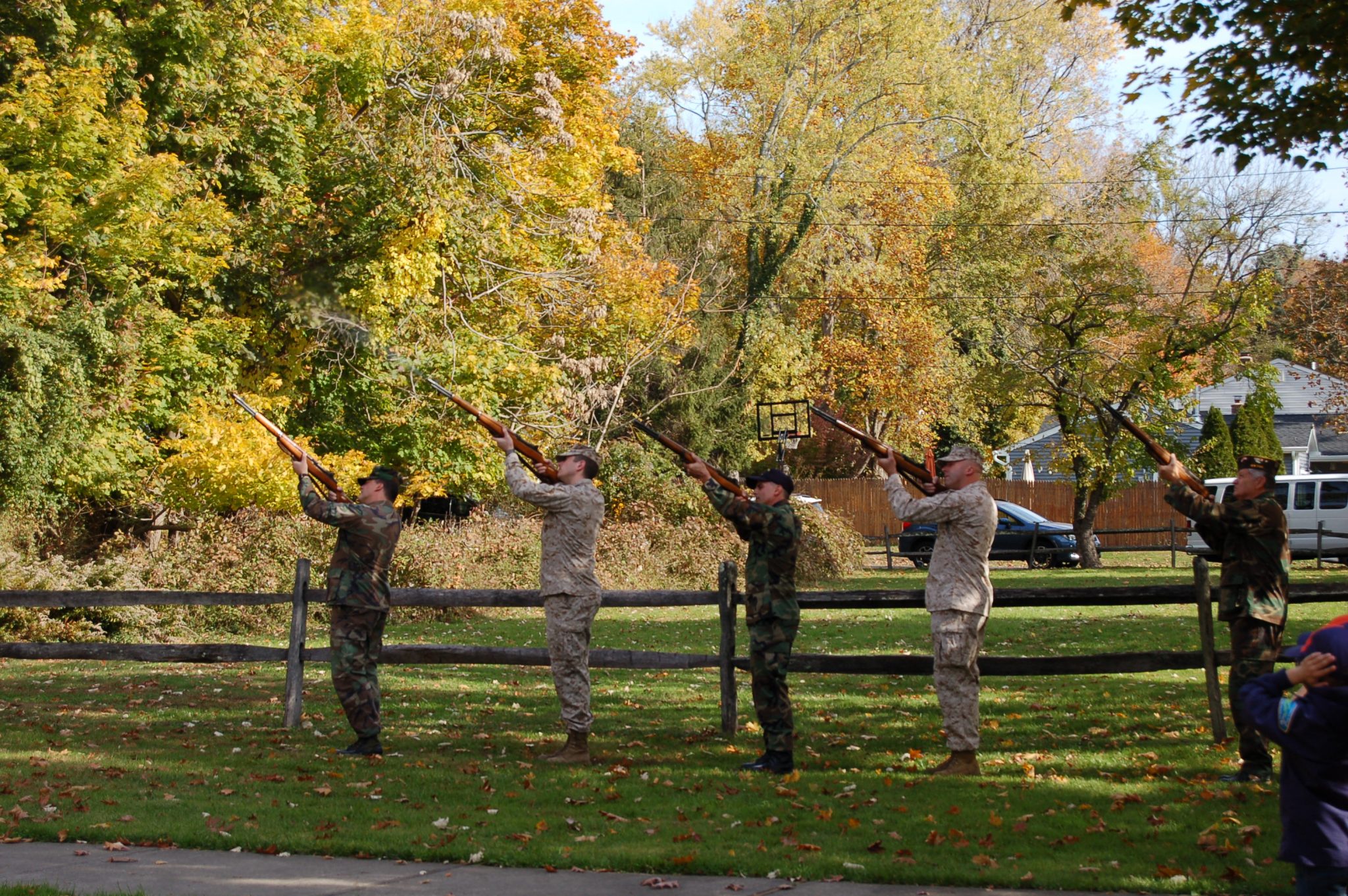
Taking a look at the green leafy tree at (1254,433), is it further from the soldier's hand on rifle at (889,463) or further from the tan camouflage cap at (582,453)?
the tan camouflage cap at (582,453)

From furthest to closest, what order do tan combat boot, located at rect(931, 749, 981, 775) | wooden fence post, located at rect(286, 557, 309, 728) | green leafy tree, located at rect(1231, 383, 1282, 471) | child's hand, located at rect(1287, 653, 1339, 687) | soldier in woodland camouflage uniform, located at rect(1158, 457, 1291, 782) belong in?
green leafy tree, located at rect(1231, 383, 1282, 471) < wooden fence post, located at rect(286, 557, 309, 728) < tan combat boot, located at rect(931, 749, 981, 775) < soldier in woodland camouflage uniform, located at rect(1158, 457, 1291, 782) < child's hand, located at rect(1287, 653, 1339, 687)

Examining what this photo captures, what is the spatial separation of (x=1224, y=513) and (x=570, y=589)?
14.4ft

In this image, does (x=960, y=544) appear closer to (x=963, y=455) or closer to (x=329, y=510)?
(x=963, y=455)

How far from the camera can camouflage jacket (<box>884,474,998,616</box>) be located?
319 inches

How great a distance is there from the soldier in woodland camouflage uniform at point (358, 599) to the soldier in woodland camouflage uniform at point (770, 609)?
261 centimetres

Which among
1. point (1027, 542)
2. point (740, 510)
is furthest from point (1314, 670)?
point (1027, 542)

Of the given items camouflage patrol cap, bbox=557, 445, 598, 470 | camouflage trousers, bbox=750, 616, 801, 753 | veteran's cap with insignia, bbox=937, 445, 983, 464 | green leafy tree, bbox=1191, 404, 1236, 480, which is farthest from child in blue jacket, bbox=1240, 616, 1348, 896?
green leafy tree, bbox=1191, 404, 1236, 480

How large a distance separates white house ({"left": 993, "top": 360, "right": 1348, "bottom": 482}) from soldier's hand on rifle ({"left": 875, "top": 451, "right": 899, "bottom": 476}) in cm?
3858

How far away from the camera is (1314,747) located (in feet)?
14.1

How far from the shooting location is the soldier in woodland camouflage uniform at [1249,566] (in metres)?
8.00

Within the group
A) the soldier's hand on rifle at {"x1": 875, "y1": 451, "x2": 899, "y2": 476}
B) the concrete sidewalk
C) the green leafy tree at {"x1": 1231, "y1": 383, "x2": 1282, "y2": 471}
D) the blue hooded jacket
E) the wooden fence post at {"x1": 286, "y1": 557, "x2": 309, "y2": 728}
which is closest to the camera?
the blue hooded jacket

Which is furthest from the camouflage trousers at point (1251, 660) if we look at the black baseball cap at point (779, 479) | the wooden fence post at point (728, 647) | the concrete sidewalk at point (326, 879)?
the wooden fence post at point (728, 647)

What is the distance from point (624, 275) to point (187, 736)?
70.5 feet

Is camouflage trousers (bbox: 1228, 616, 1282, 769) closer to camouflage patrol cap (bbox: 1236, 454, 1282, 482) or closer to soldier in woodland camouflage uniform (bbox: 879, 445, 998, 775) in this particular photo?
camouflage patrol cap (bbox: 1236, 454, 1282, 482)
